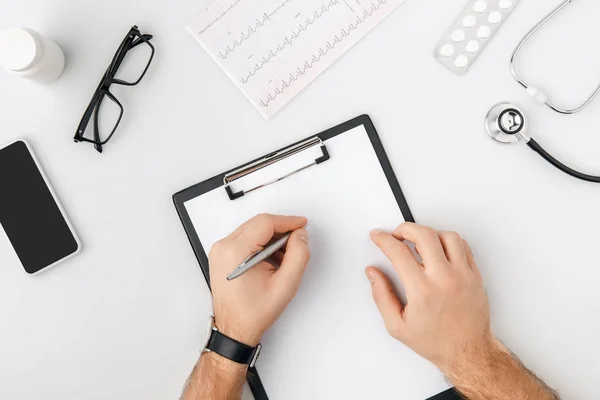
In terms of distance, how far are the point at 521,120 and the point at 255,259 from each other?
496 millimetres

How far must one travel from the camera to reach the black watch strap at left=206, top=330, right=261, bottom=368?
2.77ft

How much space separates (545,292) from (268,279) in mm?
471

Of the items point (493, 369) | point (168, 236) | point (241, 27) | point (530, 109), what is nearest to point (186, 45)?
point (241, 27)

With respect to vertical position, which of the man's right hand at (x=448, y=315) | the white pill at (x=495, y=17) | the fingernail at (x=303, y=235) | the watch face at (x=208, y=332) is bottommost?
the man's right hand at (x=448, y=315)

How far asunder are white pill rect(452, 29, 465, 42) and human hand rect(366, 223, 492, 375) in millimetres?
330

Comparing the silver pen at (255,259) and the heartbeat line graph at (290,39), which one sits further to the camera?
the heartbeat line graph at (290,39)

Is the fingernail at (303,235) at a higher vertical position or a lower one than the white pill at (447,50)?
lower

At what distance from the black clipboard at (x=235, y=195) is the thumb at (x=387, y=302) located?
113 millimetres

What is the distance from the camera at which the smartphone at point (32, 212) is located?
0.90 m

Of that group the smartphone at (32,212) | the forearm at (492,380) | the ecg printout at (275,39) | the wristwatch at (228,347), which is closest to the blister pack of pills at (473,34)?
the ecg printout at (275,39)

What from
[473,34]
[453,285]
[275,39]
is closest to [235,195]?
[275,39]

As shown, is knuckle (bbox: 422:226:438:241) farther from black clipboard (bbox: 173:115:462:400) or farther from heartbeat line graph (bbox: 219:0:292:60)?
heartbeat line graph (bbox: 219:0:292:60)

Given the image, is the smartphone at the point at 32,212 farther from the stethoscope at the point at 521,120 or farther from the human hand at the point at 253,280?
the stethoscope at the point at 521,120

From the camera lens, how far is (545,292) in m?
0.89
